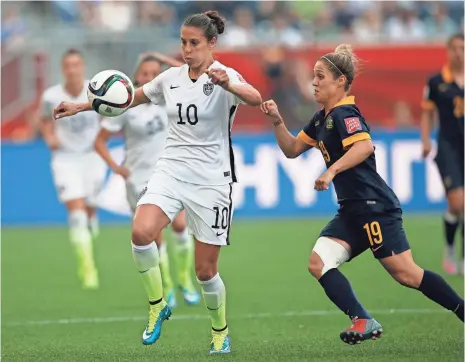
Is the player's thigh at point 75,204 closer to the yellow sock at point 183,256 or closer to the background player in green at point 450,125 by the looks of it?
the yellow sock at point 183,256

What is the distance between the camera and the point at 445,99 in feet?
38.7

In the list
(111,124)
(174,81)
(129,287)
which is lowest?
(129,287)

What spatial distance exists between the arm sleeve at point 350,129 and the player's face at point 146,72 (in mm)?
3406

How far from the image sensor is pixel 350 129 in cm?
688

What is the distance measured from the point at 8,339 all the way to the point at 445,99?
5983 millimetres

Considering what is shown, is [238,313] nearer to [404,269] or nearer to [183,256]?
[183,256]

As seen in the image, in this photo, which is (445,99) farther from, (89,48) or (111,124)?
Result: (89,48)

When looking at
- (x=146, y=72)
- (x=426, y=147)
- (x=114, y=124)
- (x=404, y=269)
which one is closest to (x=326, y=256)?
(x=404, y=269)

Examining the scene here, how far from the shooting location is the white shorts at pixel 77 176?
12.2 metres

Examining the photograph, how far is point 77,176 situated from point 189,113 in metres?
5.16

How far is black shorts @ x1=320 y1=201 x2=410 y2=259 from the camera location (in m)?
6.92

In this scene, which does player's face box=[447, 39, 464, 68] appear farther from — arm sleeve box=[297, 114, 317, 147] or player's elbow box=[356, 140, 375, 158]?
player's elbow box=[356, 140, 375, 158]

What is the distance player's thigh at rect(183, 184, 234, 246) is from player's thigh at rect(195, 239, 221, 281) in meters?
0.04

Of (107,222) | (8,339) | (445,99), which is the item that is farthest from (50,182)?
(8,339)
